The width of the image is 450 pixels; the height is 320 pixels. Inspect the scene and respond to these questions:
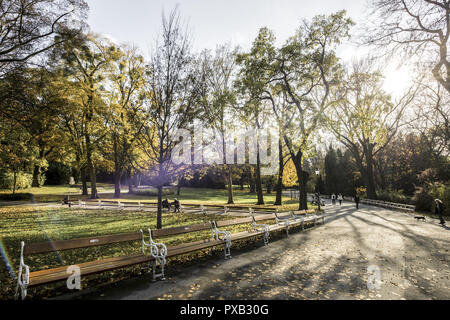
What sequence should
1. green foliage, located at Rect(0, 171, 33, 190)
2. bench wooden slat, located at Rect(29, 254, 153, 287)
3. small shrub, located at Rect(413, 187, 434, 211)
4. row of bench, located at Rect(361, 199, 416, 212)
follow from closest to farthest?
1. bench wooden slat, located at Rect(29, 254, 153, 287)
2. small shrub, located at Rect(413, 187, 434, 211)
3. row of bench, located at Rect(361, 199, 416, 212)
4. green foliage, located at Rect(0, 171, 33, 190)

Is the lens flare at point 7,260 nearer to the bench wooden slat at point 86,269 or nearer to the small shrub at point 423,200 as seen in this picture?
the bench wooden slat at point 86,269

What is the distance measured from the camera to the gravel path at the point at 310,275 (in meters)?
4.14

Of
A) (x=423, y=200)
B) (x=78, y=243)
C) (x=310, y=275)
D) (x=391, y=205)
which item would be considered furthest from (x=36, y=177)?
(x=423, y=200)

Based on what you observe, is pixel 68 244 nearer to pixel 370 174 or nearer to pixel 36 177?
pixel 370 174

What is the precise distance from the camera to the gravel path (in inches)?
163

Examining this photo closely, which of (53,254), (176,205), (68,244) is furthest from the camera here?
(176,205)

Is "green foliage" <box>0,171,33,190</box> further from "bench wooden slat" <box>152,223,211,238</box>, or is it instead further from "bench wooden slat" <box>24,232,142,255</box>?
"bench wooden slat" <box>24,232,142,255</box>

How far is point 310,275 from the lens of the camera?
5.11m

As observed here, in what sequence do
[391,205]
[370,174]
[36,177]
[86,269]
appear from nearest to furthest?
[86,269] → [391,205] → [370,174] → [36,177]

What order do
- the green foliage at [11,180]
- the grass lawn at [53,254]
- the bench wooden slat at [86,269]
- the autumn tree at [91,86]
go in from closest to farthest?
1. the bench wooden slat at [86,269]
2. the grass lawn at [53,254]
3. the autumn tree at [91,86]
4. the green foliage at [11,180]

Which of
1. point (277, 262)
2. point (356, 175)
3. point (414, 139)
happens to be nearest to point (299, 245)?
point (277, 262)

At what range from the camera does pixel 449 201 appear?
639 inches


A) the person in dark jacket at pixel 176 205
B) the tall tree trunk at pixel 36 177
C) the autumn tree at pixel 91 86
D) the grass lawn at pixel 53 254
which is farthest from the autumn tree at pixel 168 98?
the tall tree trunk at pixel 36 177

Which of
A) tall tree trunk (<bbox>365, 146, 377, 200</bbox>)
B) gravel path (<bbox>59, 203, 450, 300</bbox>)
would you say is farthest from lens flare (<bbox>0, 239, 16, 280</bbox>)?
tall tree trunk (<bbox>365, 146, 377, 200</bbox>)
